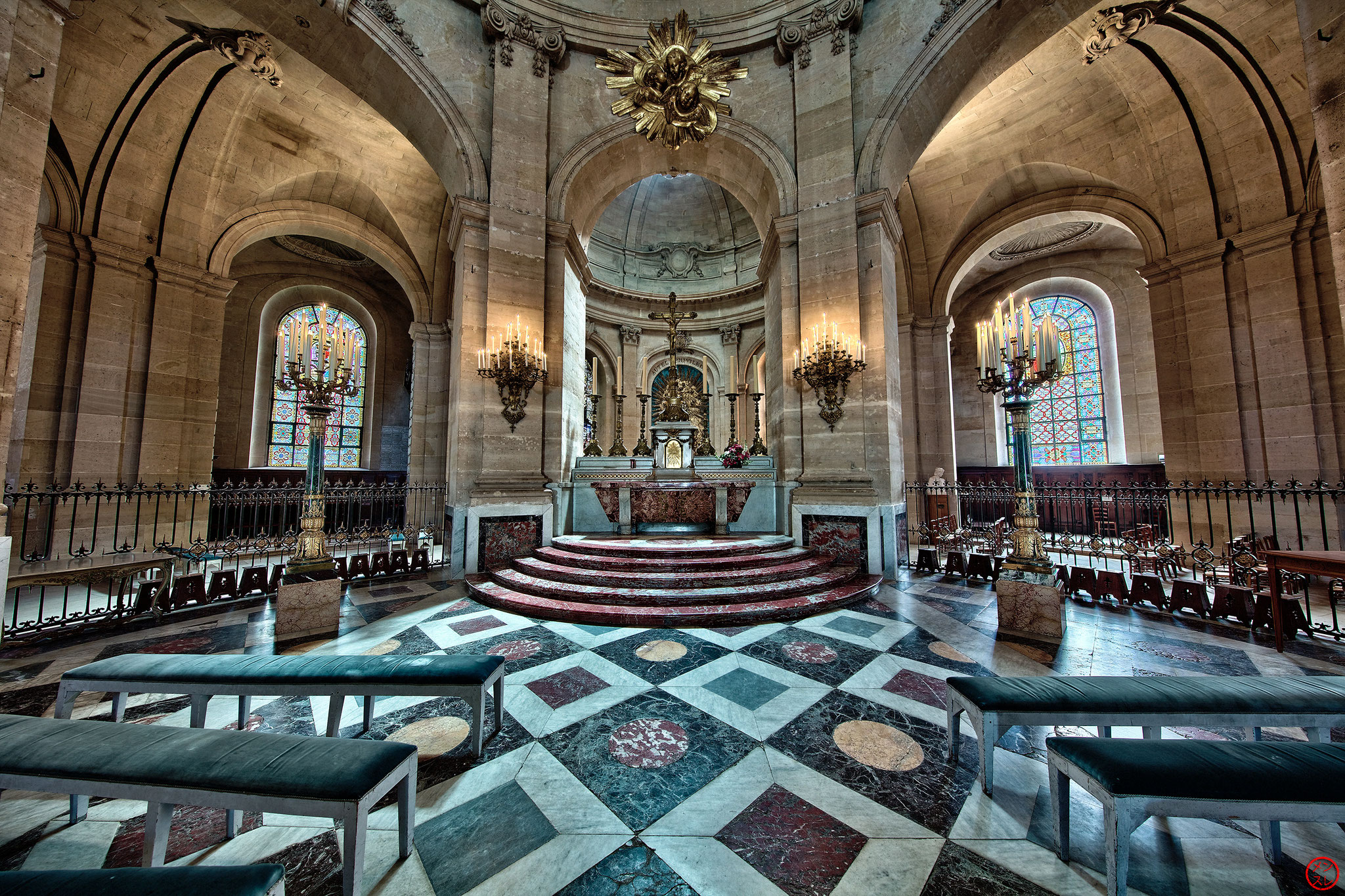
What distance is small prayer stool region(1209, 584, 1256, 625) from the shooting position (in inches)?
156

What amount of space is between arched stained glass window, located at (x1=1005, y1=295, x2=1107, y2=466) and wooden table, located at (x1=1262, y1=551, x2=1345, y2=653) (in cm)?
983

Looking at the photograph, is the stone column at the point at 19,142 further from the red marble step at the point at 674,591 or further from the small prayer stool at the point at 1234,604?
the small prayer stool at the point at 1234,604

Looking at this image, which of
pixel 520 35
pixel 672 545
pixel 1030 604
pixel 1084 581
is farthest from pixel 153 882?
pixel 520 35

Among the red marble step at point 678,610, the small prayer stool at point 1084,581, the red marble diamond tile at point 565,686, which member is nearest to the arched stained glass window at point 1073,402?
the small prayer stool at point 1084,581

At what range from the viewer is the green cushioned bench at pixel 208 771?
1304mm

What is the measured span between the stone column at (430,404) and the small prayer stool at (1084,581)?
11.0 meters

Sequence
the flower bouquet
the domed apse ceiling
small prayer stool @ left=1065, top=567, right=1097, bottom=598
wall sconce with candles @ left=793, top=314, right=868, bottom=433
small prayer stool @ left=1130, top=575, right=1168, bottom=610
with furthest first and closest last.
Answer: the domed apse ceiling
the flower bouquet
wall sconce with candles @ left=793, top=314, right=868, bottom=433
small prayer stool @ left=1065, top=567, right=1097, bottom=598
small prayer stool @ left=1130, top=575, right=1168, bottom=610

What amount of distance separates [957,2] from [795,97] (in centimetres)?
215

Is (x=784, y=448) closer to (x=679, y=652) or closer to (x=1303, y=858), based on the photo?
(x=679, y=652)

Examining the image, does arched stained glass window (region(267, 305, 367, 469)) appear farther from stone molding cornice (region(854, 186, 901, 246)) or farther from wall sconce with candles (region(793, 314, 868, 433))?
stone molding cornice (region(854, 186, 901, 246))

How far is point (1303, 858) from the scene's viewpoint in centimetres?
156

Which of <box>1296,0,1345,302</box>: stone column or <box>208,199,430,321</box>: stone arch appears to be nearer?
<box>1296,0,1345,302</box>: stone column

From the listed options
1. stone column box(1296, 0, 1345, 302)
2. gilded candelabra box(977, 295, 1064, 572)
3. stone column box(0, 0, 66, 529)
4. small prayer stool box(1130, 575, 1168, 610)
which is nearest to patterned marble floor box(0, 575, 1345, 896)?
small prayer stool box(1130, 575, 1168, 610)

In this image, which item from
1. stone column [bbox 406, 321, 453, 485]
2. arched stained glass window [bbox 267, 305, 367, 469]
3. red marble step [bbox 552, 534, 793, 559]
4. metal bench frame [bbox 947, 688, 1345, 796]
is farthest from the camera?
arched stained glass window [bbox 267, 305, 367, 469]
